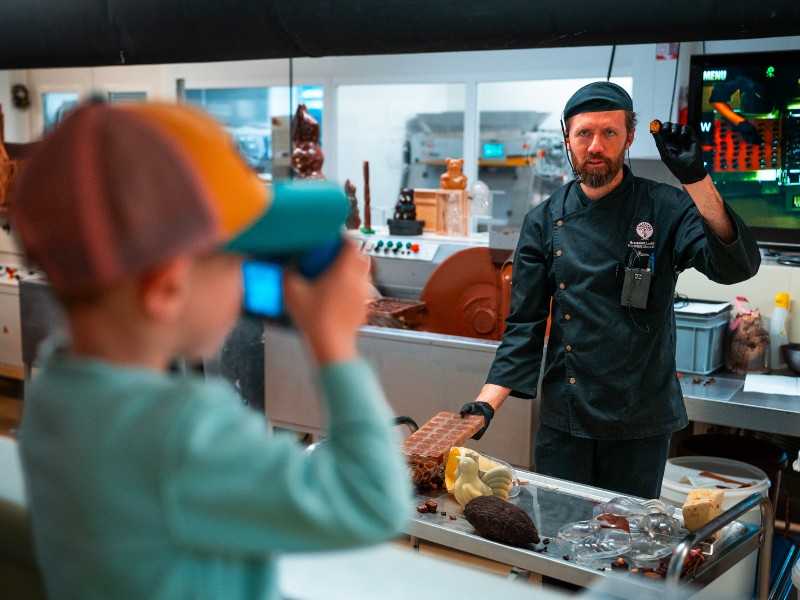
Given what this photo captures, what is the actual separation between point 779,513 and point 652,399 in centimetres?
211

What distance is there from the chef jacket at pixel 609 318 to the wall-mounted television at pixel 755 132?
1.80 m

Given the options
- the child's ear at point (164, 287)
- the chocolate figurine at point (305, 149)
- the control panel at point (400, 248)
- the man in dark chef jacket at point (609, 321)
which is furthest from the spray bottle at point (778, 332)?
the child's ear at point (164, 287)

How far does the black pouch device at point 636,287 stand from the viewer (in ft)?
8.18

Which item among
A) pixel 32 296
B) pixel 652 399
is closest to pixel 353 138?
pixel 32 296

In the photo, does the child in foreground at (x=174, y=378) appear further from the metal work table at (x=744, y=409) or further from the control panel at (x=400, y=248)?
the control panel at (x=400, y=248)

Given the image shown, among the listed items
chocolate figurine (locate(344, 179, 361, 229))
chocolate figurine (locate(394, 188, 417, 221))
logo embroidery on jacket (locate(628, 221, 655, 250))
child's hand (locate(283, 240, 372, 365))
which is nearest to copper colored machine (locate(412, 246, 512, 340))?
chocolate figurine (locate(394, 188, 417, 221))

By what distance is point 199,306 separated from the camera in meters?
0.73

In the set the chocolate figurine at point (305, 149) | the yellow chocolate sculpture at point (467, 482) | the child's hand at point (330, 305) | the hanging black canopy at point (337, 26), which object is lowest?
the yellow chocolate sculpture at point (467, 482)

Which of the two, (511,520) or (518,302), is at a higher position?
(518,302)

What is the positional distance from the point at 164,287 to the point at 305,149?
4.04 meters

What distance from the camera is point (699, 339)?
12.3 feet

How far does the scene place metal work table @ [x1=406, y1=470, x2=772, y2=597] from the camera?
193cm

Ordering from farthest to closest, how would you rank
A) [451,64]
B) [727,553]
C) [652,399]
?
[451,64] → [652,399] → [727,553]

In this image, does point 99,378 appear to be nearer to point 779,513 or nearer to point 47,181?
point 47,181
